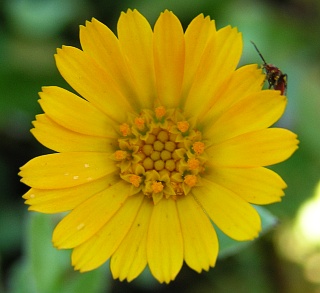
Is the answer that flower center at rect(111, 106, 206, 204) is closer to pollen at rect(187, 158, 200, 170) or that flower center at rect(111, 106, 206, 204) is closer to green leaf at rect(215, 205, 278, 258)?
pollen at rect(187, 158, 200, 170)

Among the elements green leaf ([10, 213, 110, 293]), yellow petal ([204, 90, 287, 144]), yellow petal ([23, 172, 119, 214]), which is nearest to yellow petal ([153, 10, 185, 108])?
yellow petal ([204, 90, 287, 144])

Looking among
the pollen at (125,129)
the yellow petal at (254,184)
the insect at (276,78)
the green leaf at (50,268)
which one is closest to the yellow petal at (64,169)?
the pollen at (125,129)

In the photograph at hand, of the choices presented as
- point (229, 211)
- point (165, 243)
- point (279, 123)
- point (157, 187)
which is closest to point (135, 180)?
point (157, 187)

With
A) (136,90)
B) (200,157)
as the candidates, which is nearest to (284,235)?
(200,157)

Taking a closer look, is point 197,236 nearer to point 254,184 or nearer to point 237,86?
point 254,184

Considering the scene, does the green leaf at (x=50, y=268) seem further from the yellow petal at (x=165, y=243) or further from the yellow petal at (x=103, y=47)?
the yellow petal at (x=103, y=47)

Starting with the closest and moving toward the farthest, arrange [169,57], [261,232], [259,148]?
[259,148] → [169,57] → [261,232]

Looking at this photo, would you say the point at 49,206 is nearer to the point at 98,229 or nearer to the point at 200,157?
the point at 98,229
